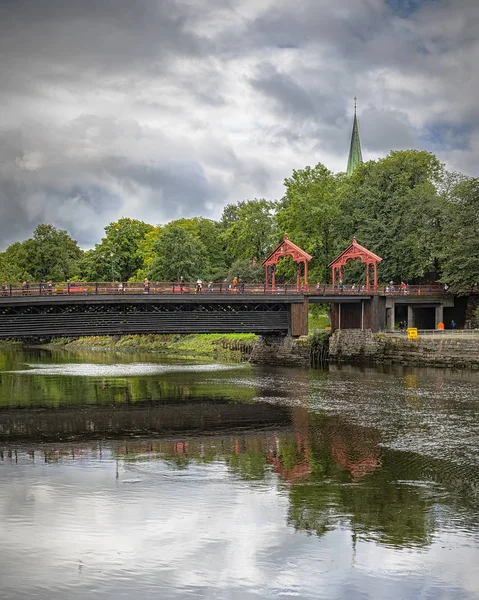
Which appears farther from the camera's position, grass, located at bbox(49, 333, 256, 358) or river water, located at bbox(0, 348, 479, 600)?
grass, located at bbox(49, 333, 256, 358)

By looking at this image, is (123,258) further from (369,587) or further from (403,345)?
(369,587)

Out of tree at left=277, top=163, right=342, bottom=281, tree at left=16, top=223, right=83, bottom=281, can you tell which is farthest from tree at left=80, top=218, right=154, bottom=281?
tree at left=277, top=163, right=342, bottom=281

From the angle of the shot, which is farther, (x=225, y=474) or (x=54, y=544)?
(x=225, y=474)

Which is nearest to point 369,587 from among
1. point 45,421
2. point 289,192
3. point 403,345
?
point 45,421

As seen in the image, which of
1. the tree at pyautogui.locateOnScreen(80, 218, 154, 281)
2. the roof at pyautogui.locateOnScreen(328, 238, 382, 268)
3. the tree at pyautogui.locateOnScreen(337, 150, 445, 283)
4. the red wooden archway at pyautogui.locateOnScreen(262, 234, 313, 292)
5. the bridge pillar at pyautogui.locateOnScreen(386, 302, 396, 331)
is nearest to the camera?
the red wooden archway at pyautogui.locateOnScreen(262, 234, 313, 292)

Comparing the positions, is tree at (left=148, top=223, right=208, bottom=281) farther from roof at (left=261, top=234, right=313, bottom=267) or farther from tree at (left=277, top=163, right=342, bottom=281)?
roof at (left=261, top=234, right=313, bottom=267)

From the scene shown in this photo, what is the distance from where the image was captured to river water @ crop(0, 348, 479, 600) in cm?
1414

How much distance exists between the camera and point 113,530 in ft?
54.7

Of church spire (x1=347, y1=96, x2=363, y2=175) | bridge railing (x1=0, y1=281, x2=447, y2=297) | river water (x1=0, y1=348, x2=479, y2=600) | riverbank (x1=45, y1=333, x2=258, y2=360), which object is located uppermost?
church spire (x1=347, y1=96, x2=363, y2=175)

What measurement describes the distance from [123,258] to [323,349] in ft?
170

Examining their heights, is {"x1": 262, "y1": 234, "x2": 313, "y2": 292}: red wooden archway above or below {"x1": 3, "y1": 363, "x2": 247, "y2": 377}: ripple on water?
above

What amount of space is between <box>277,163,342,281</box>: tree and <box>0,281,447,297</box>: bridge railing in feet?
39.9

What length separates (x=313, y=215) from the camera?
256 feet

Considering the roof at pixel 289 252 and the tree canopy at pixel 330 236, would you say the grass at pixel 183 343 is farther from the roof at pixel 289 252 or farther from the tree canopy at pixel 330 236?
the roof at pixel 289 252
